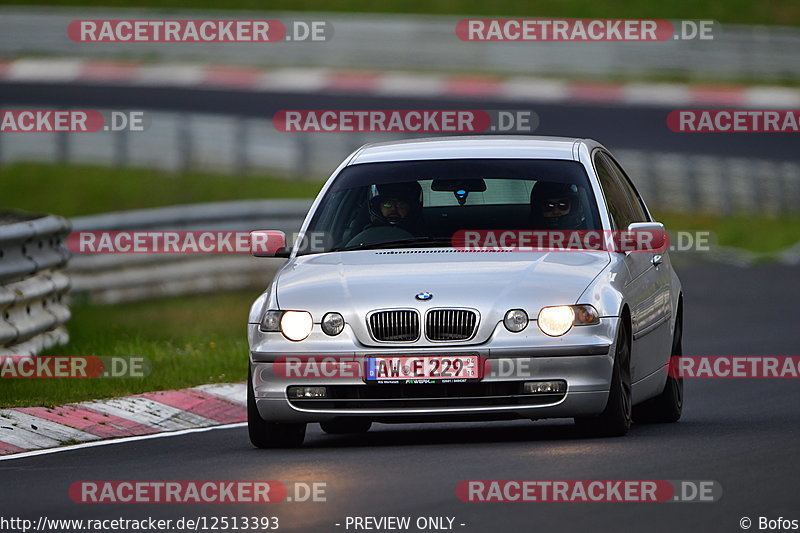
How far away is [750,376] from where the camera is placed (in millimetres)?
14164

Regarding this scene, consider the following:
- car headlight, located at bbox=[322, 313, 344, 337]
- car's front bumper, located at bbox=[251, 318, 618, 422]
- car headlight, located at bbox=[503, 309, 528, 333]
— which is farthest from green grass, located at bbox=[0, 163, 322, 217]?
car headlight, located at bbox=[503, 309, 528, 333]

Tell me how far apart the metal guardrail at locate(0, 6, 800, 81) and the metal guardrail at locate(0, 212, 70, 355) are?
77.6 ft

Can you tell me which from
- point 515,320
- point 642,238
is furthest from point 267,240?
point 642,238

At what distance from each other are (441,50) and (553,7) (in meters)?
6.84

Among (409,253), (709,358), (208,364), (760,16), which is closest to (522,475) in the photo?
(409,253)

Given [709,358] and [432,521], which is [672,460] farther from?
[709,358]

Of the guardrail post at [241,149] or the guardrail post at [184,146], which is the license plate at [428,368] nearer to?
the guardrail post at [184,146]

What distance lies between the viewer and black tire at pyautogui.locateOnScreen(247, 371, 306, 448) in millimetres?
9922

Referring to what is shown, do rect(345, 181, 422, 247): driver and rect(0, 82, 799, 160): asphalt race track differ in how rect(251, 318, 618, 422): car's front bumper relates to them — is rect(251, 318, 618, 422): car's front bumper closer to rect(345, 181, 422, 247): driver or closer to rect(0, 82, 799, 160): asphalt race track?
rect(345, 181, 422, 247): driver
